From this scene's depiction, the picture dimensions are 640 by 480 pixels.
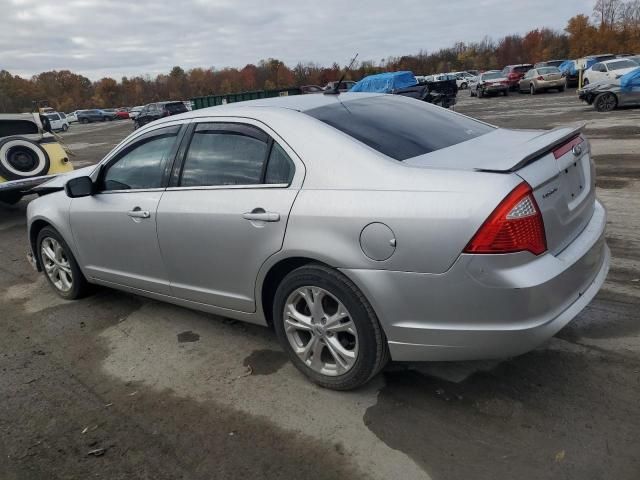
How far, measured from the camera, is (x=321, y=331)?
118 inches

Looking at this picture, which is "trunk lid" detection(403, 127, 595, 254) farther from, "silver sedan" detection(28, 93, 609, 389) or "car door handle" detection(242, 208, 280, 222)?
"car door handle" detection(242, 208, 280, 222)

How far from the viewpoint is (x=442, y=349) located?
2.62m

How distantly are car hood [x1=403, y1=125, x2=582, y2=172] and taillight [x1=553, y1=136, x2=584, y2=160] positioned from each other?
0.09ft

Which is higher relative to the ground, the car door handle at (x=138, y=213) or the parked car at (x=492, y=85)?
the car door handle at (x=138, y=213)

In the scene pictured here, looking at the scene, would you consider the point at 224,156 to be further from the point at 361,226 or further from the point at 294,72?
the point at 294,72

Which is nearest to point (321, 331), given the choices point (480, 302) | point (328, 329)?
point (328, 329)

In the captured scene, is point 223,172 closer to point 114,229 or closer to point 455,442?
point 114,229

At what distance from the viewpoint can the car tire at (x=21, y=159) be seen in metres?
8.23

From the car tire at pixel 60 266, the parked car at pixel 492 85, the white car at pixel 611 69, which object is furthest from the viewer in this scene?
the parked car at pixel 492 85

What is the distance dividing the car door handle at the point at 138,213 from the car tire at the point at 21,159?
560 centimetres

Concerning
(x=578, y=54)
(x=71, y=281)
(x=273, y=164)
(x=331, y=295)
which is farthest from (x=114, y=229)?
(x=578, y=54)

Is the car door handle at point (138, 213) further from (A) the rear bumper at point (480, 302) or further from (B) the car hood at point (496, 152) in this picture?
(B) the car hood at point (496, 152)

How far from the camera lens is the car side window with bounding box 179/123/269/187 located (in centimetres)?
324

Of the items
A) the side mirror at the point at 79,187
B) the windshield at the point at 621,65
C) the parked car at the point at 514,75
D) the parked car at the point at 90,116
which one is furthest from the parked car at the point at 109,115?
the side mirror at the point at 79,187
